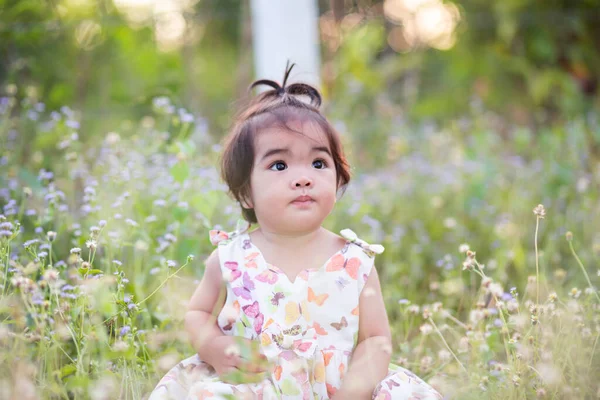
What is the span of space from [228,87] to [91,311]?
6.26 metres

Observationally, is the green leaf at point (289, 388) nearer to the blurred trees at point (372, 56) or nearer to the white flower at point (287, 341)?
the white flower at point (287, 341)

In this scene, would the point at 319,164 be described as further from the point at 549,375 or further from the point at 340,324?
the point at 549,375

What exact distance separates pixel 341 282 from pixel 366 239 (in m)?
1.05

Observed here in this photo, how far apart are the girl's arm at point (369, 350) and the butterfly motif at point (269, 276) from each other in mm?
246

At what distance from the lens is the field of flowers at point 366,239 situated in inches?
62.6

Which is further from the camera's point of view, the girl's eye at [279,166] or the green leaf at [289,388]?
the girl's eye at [279,166]

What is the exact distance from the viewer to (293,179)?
1666mm

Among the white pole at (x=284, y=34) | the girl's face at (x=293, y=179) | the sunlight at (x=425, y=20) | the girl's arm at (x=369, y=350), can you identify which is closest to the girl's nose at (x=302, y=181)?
the girl's face at (x=293, y=179)

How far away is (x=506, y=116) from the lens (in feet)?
19.7

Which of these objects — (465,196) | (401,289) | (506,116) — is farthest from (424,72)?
(401,289)

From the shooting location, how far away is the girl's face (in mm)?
1668

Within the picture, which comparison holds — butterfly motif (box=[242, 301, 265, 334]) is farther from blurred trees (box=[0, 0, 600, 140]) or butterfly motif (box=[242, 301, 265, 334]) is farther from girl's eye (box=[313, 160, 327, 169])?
blurred trees (box=[0, 0, 600, 140])

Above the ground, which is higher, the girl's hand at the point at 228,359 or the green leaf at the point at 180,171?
the green leaf at the point at 180,171

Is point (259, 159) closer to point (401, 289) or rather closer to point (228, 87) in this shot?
point (401, 289)
